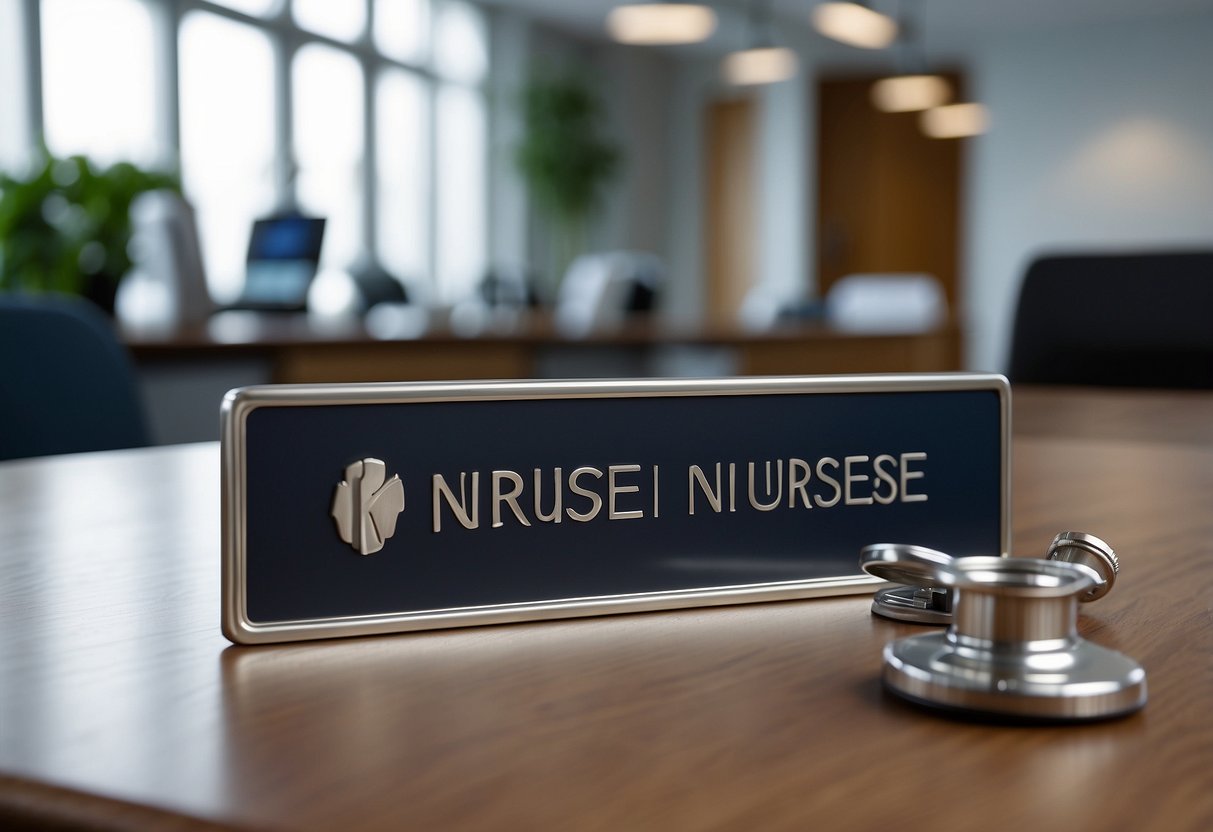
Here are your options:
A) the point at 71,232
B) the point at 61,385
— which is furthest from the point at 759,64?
the point at 61,385

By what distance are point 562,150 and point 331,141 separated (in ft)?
6.25

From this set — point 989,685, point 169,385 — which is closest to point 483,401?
point 989,685

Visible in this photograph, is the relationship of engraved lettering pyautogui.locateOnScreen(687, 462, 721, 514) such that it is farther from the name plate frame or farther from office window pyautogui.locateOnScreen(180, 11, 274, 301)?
office window pyautogui.locateOnScreen(180, 11, 274, 301)

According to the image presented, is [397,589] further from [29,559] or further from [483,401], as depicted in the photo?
[29,559]

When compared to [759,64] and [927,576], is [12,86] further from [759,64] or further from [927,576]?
[927,576]

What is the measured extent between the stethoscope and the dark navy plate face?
0.40 ft

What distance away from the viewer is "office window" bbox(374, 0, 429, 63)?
8422mm

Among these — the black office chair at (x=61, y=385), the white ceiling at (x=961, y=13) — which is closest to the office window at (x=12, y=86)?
the white ceiling at (x=961, y=13)

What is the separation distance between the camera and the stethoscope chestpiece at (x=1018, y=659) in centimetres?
32

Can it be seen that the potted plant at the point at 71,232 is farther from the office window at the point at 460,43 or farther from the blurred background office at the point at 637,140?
the office window at the point at 460,43

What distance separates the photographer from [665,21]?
501 cm

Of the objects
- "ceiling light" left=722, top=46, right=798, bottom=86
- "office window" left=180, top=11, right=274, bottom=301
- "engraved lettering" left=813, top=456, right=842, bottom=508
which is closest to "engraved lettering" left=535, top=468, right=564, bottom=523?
"engraved lettering" left=813, top=456, right=842, bottom=508

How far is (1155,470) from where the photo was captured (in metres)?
0.93

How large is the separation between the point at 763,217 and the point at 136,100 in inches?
244
